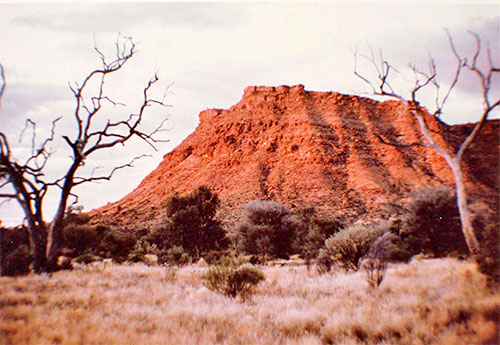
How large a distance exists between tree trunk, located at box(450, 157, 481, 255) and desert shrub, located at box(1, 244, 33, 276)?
13.4 metres

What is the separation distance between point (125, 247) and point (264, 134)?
143 feet

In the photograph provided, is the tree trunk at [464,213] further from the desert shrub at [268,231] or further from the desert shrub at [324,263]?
the desert shrub at [268,231]

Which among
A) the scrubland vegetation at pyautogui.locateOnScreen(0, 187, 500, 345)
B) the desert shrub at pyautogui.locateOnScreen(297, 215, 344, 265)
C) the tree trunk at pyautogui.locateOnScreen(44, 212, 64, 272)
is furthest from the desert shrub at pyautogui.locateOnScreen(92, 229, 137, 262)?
the desert shrub at pyautogui.locateOnScreen(297, 215, 344, 265)

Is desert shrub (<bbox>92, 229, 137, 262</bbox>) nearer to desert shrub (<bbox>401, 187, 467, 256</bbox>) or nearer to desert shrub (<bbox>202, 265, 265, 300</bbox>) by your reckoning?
desert shrub (<bbox>202, 265, 265, 300</bbox>)

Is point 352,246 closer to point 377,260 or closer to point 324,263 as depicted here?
point 324,263

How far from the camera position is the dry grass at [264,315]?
3631 mm

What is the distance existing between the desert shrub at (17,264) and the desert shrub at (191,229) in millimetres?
10233

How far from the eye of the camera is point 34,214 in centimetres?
933

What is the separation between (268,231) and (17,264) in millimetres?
13161

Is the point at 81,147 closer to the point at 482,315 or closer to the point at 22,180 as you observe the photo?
the point at 22,180

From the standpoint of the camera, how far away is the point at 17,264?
9.43 meters

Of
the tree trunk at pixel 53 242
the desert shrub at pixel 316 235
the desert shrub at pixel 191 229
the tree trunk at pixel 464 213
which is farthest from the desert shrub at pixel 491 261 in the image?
the desert shrub at pixel 191 229

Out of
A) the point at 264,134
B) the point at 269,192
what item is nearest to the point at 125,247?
the point at 269,192

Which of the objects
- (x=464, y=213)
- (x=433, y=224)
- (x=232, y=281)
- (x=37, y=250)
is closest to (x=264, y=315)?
(x=232, y=281)
